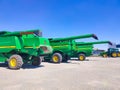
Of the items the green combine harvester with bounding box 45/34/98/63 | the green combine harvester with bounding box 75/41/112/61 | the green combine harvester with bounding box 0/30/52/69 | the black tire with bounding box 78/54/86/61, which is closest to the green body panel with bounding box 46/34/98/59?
the green combine harvester with bounding box 45/34/98/63

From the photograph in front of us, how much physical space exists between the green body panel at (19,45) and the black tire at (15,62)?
677 millimetres

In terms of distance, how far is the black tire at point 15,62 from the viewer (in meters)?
14.1

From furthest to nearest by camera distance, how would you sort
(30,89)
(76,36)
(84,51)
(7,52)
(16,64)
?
(84,51)
(76,36)
(7,52)
(16,64)
(30,89)

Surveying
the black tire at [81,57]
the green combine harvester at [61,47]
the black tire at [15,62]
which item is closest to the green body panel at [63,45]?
the green combine harvester at [61,47]

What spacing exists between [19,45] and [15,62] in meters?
1.34

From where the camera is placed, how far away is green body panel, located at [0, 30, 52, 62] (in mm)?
14836

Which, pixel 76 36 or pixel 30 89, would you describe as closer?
pixel 30 89

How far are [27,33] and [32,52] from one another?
58.1 inches

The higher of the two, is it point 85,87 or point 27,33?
point 27,33

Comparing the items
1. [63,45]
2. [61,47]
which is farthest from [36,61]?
[63,45]

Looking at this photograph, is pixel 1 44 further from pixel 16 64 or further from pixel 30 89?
pixel 30 89

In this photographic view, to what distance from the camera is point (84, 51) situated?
89.1ft

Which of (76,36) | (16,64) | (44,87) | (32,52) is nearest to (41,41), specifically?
(32,52)

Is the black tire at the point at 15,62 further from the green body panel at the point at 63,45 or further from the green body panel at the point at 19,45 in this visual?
the green body panel at the point at 63,45
